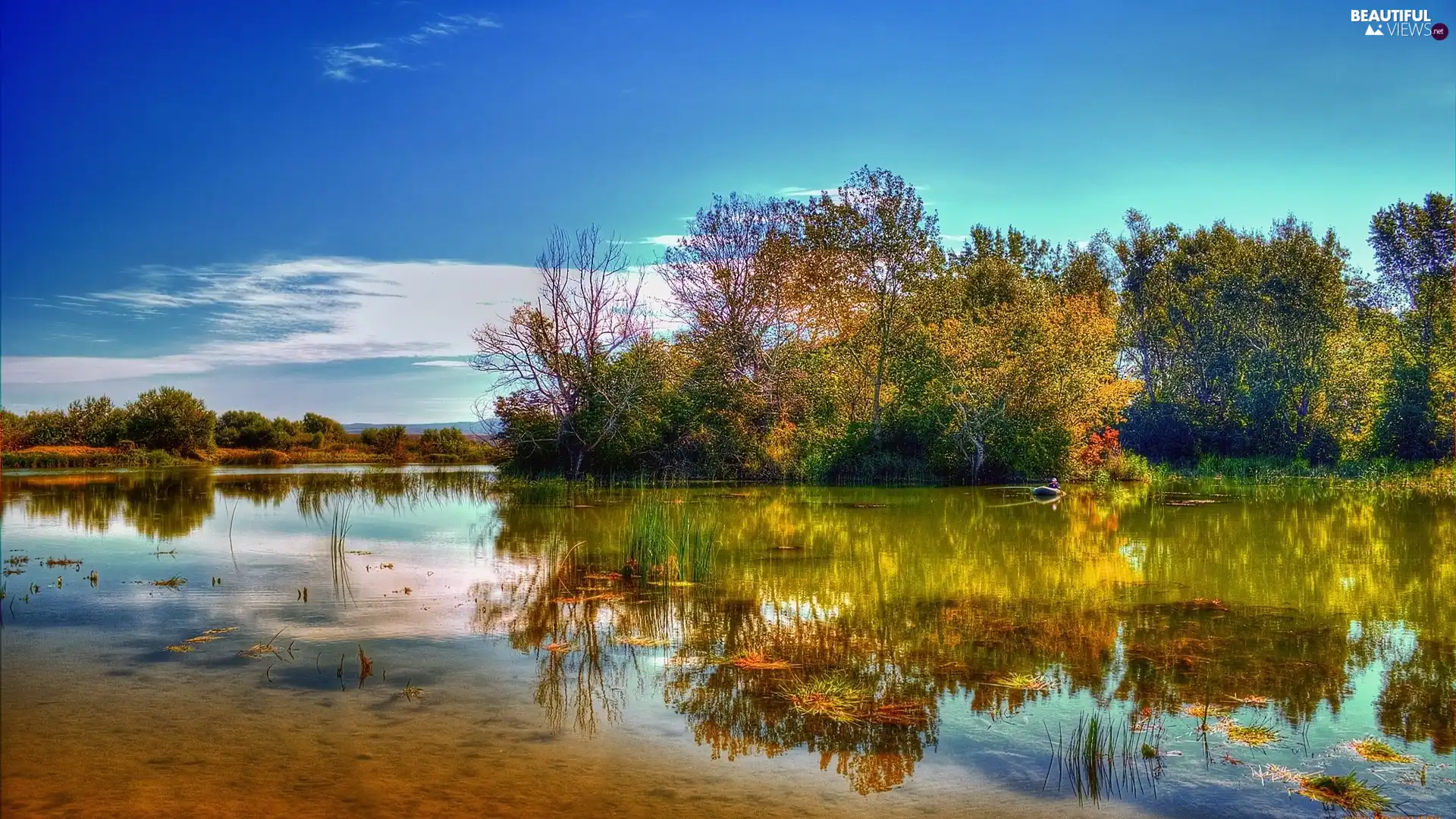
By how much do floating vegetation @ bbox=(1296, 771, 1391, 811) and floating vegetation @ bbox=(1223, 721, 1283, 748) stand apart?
0.50 meters

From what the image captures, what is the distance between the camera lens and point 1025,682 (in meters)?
6.84

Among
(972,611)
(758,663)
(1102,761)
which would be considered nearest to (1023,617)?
(972,611)

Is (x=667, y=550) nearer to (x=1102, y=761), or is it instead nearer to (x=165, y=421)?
(x=1102, y=761)

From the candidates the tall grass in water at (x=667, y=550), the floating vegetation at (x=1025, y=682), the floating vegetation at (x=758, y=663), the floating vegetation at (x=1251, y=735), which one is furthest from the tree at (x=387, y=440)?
the floating vegetation at (x=1251, y=735)

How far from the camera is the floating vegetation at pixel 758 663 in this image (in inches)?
285

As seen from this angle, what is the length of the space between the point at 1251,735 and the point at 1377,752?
0.65 meters

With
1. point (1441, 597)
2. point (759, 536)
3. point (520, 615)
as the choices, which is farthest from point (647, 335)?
point (1441, 597)

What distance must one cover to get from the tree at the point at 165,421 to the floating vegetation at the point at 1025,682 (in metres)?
41.0

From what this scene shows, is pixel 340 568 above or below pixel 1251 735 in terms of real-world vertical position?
above

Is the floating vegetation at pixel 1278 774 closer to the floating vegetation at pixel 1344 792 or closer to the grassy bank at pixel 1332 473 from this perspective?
the floating vegetation at pixel 1344 792

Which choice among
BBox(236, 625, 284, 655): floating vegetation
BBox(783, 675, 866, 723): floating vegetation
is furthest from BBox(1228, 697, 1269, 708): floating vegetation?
BBox(236, 625, 284, 655): floating vegetation

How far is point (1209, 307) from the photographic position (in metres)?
40.0

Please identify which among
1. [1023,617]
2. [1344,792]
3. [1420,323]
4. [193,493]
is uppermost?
[1420,323]

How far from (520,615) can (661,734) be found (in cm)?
377
